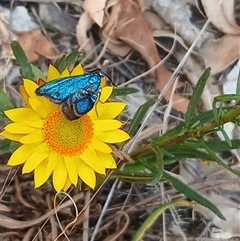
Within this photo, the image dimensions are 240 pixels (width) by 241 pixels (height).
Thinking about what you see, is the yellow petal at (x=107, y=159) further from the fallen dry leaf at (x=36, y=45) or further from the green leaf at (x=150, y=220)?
the fallen dry leaf at (x=36, y=45)

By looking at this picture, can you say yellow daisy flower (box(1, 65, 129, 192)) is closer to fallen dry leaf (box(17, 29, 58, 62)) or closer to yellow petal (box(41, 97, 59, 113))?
yellow petal (box(41, 97, 59, 113))

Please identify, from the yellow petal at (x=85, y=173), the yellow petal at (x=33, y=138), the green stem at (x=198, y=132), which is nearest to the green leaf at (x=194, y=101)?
the green stem at (x=198, y=132)

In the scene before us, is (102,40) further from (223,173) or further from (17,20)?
(223,173)

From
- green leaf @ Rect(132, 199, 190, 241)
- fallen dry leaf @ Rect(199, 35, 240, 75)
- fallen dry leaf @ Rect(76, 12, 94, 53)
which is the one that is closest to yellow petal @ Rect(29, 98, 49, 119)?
green leaf @ Rect(132, 199, 190, 241)

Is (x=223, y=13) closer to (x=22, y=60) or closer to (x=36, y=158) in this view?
(x=22, y=60)

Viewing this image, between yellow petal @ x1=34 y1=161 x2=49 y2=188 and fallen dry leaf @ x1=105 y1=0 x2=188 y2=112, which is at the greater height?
fallen dry leaf @ x1=105 y1=0 x2=188 y2=112

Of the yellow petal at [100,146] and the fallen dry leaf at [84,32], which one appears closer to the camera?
the yellow petal at [100,146]

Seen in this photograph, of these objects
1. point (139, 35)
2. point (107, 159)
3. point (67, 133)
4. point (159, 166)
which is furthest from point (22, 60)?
point (139, 35)
